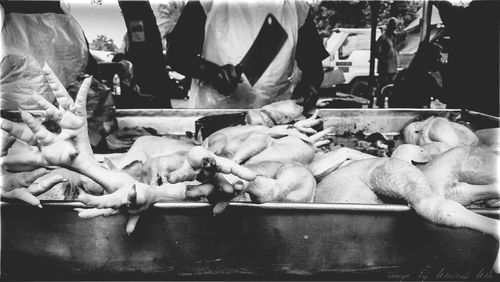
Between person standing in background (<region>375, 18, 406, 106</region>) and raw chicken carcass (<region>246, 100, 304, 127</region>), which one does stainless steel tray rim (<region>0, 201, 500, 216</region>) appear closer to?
raw chicken carcass (<region>246, 100, 304, 127</region>)

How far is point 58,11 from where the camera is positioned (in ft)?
13.1

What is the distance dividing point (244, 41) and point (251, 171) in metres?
2.58

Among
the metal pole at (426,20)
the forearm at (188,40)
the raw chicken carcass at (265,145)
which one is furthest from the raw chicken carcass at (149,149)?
the metal pole at (426,20)

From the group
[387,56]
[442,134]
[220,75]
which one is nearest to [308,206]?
[442,134]

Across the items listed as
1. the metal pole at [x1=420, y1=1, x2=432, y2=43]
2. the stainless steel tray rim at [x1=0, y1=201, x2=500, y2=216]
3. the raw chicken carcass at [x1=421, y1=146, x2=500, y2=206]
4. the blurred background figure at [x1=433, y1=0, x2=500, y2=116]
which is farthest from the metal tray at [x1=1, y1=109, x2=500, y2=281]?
the metal pole at [x1=420, y1=1, x2=432, y2=43]

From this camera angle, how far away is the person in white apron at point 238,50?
3.78 meters

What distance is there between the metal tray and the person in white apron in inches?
88.0

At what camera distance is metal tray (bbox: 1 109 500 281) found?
1548 millimetres

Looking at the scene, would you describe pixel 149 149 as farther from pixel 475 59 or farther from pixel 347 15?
pixel 347 15

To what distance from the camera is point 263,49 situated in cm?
396

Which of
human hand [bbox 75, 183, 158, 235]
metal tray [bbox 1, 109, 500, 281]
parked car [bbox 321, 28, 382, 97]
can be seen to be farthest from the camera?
parked car [bbox 321, 28, 382, 97]

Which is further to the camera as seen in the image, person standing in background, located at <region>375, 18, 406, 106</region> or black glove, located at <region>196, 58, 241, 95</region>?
person standing in background, located at <region>375, 18, 406, 106</region>

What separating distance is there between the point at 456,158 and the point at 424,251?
640 mm

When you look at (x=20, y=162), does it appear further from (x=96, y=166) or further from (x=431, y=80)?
(x=431, y=80)
